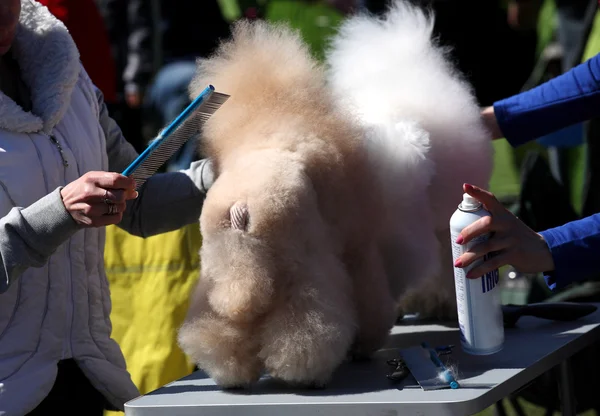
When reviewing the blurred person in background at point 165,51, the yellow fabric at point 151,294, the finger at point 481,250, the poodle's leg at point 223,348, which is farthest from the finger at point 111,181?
the blurred person in background at point 165,51

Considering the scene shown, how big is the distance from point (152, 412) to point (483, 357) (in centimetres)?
53

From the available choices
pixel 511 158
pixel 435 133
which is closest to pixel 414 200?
pixel 435 133

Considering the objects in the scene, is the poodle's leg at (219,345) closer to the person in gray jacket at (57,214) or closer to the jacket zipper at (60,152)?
the person in gray jacket at (57,214)

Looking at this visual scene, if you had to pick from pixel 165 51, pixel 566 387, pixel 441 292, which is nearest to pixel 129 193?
pixel 441 292

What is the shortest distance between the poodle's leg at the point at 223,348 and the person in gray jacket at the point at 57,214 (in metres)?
0.20

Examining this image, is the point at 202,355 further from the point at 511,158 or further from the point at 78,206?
the point at 511,158

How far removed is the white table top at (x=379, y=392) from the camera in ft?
3.74

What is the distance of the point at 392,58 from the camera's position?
1.62 meters

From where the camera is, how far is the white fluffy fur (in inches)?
56.6

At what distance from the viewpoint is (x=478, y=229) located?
1.21 metres

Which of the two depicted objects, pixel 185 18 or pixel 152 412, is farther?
pixel 185 18

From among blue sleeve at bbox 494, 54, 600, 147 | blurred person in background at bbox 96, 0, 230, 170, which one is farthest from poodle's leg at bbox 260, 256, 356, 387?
blurred person in background at bbox 96, 0, 230, 170

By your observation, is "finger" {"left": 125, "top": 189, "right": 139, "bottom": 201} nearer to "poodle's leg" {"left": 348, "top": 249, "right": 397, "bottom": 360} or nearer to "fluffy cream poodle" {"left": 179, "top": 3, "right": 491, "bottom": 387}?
"fluffy cream poodle" {"left": 179, "top": 3, "right": 491, "bottom": 387}

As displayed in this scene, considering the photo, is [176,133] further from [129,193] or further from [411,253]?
[411,253]
